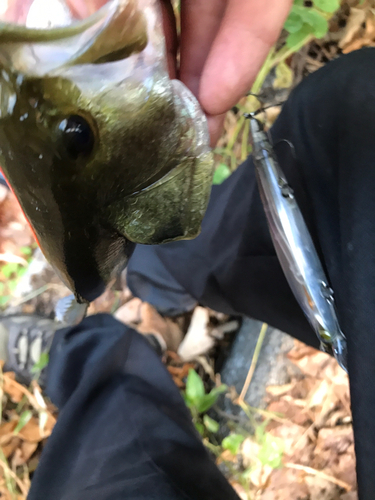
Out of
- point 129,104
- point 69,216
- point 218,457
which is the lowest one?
point 218,457

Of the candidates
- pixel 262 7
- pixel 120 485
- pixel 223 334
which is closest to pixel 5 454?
pixel 120 485

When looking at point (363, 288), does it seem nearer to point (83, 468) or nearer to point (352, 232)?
point (352, 232)

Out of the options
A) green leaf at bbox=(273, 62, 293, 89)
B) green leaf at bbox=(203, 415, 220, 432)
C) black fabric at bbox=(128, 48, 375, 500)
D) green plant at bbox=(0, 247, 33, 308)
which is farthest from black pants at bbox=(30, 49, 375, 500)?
green leaf at bbox=(273, 62, 293, 89)

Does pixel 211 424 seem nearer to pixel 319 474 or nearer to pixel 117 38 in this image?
pixel 319 474

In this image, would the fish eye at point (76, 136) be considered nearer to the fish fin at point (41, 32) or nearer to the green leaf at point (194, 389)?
the fish fin at point (41, 32)

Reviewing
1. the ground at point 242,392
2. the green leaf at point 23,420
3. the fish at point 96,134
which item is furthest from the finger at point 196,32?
the green leaf at point 23,420

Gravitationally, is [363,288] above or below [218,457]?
above
